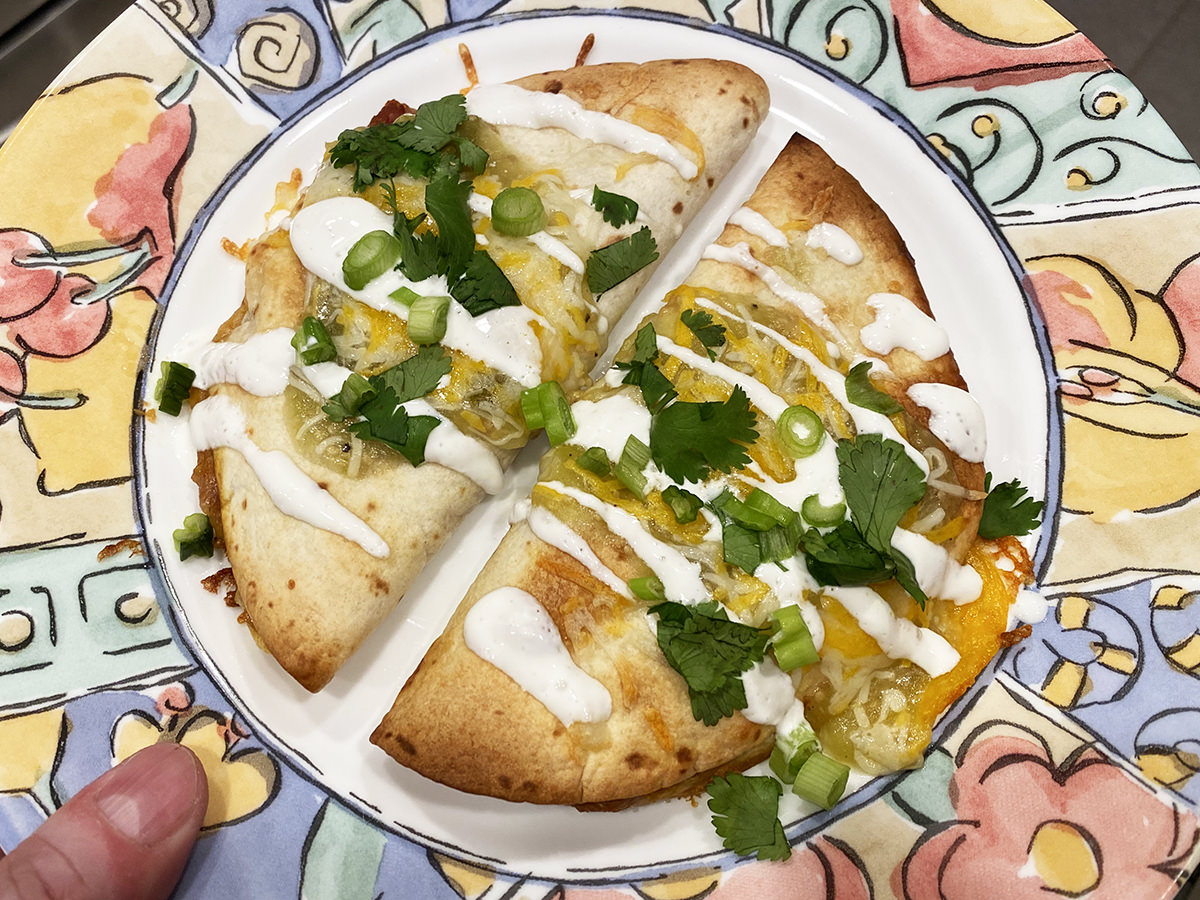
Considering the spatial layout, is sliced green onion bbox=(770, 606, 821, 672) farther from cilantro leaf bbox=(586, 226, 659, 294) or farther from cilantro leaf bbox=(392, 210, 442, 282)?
cilantro leaf bbox=(392, 210, 442, 282)

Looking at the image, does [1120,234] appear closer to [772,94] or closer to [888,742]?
[772,94]

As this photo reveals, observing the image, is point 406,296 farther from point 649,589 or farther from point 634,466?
point 649,589

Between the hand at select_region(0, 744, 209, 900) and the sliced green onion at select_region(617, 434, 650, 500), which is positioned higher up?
the sliced green onion at select_region(617, 434, 650, 500)

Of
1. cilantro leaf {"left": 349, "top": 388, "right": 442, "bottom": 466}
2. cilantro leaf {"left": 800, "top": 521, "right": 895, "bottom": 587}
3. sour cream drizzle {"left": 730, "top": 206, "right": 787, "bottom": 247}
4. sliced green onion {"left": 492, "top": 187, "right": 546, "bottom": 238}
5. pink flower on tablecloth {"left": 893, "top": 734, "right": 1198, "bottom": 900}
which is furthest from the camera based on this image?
sour cream drizzle {"left": 730, "top": 206, "right": 787, "bottom": 247}

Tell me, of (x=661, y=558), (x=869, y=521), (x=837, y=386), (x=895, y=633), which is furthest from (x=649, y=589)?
(x=837, y=386)

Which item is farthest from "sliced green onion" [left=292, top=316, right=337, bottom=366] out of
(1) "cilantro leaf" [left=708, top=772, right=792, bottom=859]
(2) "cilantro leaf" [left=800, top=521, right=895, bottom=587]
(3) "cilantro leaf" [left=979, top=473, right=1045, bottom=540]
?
(3) "cilantro leaf" [left=979, top=473, right=1045, bottom=540]

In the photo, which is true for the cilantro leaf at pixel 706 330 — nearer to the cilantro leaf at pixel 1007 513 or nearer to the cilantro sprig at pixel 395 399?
the cilantro sprig at pixel 395 399
